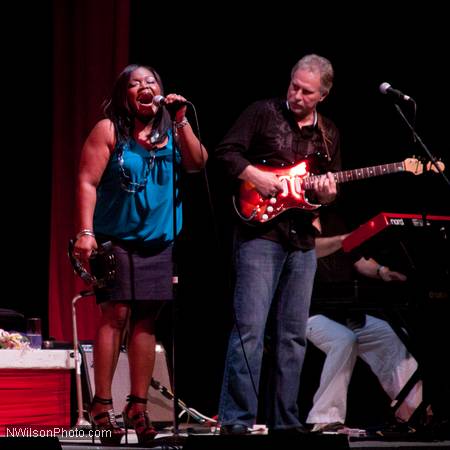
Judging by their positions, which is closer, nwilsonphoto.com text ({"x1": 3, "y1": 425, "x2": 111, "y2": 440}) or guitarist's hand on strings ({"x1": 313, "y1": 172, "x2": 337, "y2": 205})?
nwilsonphoto.com text ({"x1": 3, "y1": 425, "x2": 111, "y2": 440})

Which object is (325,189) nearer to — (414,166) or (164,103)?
(414,166)

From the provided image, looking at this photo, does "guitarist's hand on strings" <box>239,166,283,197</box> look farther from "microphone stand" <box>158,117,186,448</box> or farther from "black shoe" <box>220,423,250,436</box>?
"black shoe" <box>220,423,250,436</box>

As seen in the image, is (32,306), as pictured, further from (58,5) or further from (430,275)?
(430,275)

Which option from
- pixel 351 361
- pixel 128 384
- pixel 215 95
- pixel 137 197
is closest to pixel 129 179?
pixel 137 197

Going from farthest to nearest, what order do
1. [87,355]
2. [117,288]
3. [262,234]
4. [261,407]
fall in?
[261,407]
[87,355]
[262,234]
[117,288]

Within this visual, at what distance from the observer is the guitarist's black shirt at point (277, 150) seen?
12.4 feet

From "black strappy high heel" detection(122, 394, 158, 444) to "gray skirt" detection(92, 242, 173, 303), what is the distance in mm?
381

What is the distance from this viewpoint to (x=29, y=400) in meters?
3.94

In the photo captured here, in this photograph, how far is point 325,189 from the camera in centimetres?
382

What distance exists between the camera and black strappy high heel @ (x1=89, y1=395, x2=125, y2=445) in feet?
10.4

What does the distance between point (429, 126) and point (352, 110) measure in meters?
0.53

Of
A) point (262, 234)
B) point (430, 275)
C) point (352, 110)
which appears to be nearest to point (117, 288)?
point (262, 234)

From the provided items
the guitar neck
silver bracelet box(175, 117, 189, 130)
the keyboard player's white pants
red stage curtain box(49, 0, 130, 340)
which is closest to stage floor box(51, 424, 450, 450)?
silver bracelet box(175, 117, 189, 130)

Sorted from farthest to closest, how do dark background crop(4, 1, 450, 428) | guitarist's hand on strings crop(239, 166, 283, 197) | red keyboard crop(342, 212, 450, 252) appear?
dark background crop(4, 1, 450, 428) < red keyboard crop(342, 212, 450, 252) < guitarist's hand on strings crop(239, 166, 283, 197)
